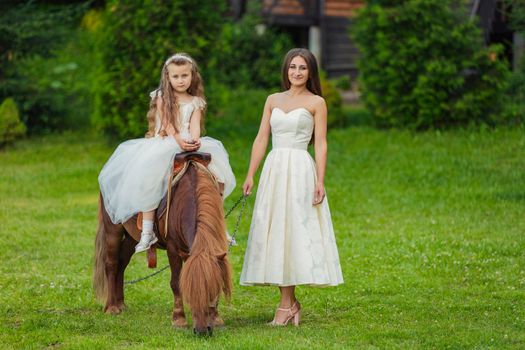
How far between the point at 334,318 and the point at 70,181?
8619mm

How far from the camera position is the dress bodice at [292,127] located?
7.76 meters

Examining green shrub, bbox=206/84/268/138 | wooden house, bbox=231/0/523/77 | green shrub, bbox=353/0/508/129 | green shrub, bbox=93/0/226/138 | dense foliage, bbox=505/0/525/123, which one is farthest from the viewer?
wooden house, bbox=231/0/523/77

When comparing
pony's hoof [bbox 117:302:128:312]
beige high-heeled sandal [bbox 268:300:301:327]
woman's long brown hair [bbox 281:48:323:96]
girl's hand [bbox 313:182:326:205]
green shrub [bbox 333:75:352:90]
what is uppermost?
woman's long brown hair [bbox 281:48:323:96]

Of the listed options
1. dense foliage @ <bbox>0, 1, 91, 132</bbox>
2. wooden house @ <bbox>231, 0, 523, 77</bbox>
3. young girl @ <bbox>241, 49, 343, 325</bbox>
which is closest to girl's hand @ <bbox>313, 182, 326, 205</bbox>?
young girl @ <bbox>241, 49, 343, 325</bbox>

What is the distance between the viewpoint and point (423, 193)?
567 inches

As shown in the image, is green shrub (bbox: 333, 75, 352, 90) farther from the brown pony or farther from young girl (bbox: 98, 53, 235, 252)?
young girl (bbox: 98, 53, 235, 252)

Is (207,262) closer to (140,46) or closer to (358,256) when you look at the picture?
(358,256)

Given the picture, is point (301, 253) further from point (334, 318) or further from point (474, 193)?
point (474, 193)

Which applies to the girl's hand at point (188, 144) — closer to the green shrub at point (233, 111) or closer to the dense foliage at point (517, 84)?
the green shrub at point (233, 111)

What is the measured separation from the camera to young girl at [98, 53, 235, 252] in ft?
25.1

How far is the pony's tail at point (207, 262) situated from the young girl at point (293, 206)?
0.60 metres

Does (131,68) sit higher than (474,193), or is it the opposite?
(131,68)

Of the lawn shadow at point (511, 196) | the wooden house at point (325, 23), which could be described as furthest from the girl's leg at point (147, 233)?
the wooden house at point (325, 23)

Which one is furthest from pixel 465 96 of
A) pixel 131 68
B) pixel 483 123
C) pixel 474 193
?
pixel 131 68
